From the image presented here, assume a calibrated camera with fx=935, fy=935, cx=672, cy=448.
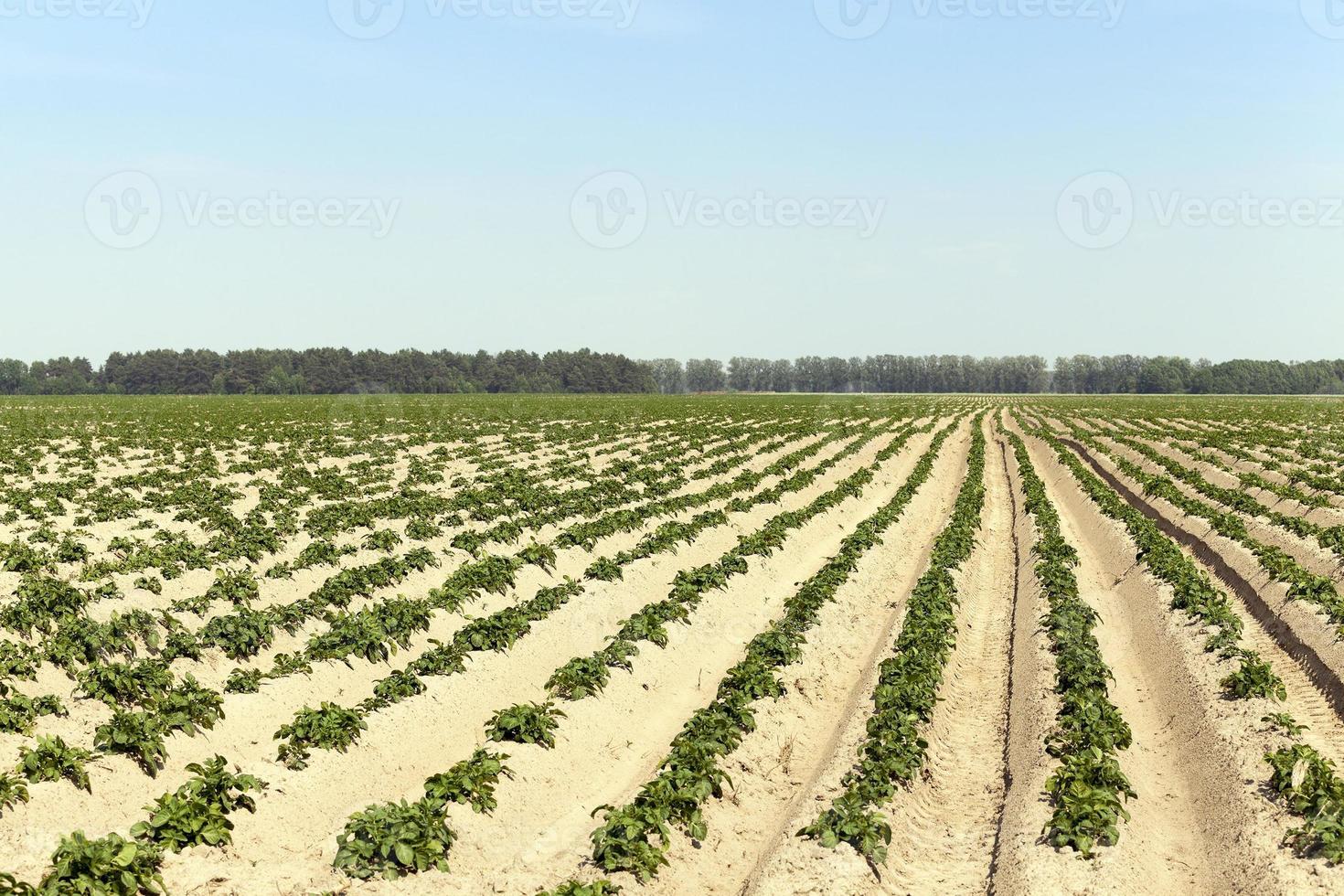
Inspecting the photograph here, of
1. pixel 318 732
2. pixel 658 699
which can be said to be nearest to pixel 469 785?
pixel 318 732

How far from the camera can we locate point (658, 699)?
11594 mm

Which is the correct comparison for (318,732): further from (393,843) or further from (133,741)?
(393,843)

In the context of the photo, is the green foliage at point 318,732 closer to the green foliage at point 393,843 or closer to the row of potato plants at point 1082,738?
the green foliage at point 393,843

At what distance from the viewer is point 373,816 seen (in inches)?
291

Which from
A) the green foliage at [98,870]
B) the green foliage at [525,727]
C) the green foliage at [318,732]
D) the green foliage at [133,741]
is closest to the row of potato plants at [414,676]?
the green foliage at [318,732]

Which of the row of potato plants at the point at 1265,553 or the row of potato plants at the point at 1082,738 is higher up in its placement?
the row of potato plants at the point at 1265,553

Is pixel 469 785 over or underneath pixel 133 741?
underneath

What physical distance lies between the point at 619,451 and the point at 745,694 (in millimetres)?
29517

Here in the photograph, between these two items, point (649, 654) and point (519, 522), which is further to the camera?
point (519, 522)

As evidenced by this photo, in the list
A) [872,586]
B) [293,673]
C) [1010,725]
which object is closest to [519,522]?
[872,586]

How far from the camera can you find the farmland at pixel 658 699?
733 centimetres

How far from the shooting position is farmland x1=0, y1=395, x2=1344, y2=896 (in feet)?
24.0

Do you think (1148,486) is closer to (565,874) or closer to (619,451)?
(619,451)

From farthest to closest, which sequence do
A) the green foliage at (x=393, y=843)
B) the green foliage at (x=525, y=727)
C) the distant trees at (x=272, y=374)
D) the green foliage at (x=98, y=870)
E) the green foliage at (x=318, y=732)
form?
the distant trees at (x=272, y=374) → the green foliage at (x=525, y=727) → the green foliage at (x=318, y=732) → the green foliage at (x=393, y=843) → the green foliage at (x=98, y=870)
